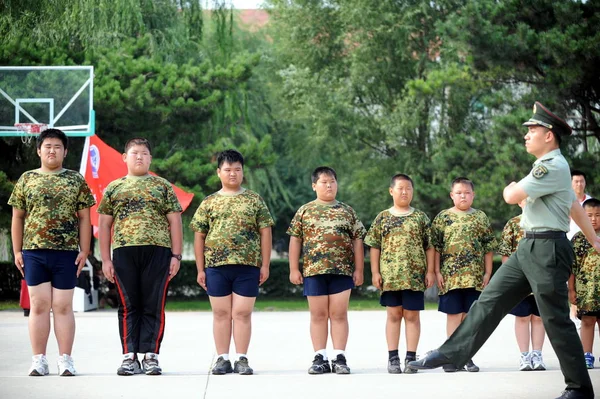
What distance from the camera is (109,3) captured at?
17141 millimetres

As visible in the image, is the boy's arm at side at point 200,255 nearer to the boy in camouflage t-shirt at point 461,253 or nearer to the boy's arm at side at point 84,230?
the boy's arm at side at point 84,230

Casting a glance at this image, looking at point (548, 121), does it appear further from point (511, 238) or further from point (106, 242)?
point (106, 242)

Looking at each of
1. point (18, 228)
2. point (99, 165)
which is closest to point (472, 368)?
point (18, 228)

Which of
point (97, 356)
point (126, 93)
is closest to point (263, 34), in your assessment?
point (126, 93)

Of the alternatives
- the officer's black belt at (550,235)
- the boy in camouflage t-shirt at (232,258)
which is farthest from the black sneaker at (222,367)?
the officer's black belt at (550,235)

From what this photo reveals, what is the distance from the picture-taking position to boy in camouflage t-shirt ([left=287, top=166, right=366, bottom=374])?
7070mm

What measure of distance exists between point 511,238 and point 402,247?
1068mm

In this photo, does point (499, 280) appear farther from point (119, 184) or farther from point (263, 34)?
point (263, 34)

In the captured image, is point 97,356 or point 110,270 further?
point 97,356

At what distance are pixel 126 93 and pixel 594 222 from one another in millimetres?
12379

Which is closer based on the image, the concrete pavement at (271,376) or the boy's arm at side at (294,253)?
the concrete pavement at (271,376)

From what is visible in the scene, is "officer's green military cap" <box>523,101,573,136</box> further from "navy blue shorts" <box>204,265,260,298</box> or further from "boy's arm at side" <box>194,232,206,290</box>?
"boy's arm at side" <box>194,232,206,290</box>

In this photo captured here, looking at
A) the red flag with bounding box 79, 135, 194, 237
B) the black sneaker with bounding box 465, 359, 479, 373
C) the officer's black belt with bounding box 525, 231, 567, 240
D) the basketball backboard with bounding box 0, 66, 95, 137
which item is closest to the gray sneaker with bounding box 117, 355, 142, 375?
the black sneaker with bounding box 465, 359, 479, 373

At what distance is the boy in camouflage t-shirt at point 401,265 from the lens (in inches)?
282
